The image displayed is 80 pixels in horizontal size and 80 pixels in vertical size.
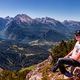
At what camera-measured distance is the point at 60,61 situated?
44.2 ft

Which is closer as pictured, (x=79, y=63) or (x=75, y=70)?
(x=79, y=63)

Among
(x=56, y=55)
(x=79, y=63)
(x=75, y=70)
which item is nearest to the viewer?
(x=79, y=63)

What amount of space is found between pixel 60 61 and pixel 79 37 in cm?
168

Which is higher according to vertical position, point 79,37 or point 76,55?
point 79,37

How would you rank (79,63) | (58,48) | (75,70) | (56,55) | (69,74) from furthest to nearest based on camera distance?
(58,48) → (56,55) → (75,70) → (69,74) → (79,63)

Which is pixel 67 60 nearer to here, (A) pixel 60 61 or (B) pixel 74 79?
(A) pixel 60 61

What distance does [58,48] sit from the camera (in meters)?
72.9

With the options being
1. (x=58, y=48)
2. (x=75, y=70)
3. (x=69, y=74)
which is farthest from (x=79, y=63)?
(x=58, y=48)

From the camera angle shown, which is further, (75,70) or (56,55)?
(56,55)

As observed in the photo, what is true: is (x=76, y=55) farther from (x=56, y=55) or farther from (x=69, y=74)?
(x=56, y=55)

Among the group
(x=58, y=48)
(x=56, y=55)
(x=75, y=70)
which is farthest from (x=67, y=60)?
(x=58, y=48)

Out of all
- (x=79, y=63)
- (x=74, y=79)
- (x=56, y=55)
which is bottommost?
(x=56, y=55)

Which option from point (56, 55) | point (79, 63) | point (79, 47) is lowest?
point (56, 55)

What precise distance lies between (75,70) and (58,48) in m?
57.4
